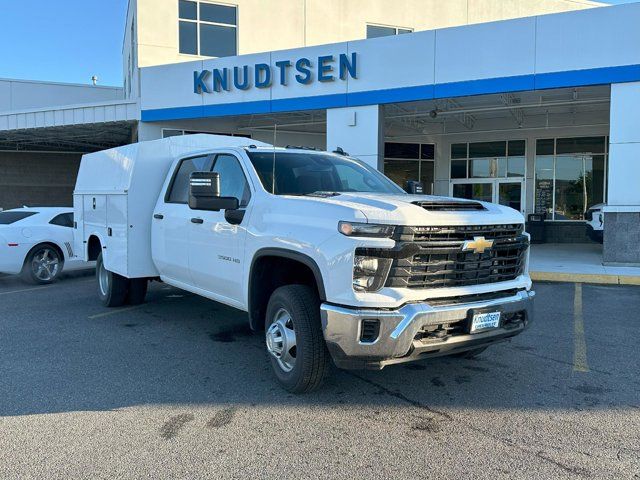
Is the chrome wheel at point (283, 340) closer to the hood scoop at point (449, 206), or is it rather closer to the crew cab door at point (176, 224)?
the hood scoop at point (449, 206)

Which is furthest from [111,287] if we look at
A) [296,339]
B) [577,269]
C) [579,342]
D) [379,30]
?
[379,30]

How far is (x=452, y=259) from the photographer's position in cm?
408

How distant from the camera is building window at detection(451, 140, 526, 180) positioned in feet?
63.2

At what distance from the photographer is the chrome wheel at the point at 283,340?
441 cm

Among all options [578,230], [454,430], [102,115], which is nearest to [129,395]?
[454,430]

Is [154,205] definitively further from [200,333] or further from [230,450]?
[230,450]

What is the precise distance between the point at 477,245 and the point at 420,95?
33.0ft

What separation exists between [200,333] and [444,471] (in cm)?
385

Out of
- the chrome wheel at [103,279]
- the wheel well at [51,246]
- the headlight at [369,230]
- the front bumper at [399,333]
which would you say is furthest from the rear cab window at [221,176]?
the wheel well at [51,246]

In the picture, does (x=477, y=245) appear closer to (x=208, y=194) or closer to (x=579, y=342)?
(x=208, y=194)

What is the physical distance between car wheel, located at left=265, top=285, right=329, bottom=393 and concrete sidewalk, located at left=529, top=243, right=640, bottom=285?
7589 mm

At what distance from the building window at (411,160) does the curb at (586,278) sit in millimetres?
10661

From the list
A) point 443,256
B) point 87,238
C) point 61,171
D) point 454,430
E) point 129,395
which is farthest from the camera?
point 61,171

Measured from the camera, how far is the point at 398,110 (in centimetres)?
1582
